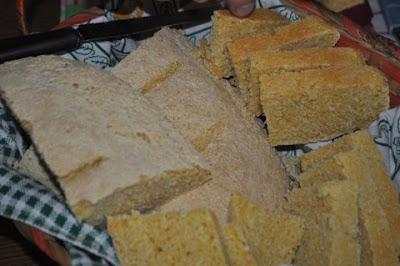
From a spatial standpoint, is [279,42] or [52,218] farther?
[279,42]

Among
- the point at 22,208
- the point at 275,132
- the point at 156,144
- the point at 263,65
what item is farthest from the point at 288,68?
the point at 22,208

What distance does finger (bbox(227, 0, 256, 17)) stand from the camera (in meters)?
1.59

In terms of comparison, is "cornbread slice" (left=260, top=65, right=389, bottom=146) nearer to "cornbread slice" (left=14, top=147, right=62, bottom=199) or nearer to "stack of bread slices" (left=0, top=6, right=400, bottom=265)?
"stack of bread slices" (left=0, top=6, right=400, bottom=265)

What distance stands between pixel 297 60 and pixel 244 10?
0.25 meters

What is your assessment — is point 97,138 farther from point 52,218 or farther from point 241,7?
point 241,7

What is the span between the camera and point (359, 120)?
1567 millimetres

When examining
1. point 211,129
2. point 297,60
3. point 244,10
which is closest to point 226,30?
point 244,10

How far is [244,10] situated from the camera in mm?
1603

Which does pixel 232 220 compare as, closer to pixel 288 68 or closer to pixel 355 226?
pixel 355 226

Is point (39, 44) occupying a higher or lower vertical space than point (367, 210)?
higher

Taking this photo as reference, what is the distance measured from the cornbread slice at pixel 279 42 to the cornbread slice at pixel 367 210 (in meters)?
0.34

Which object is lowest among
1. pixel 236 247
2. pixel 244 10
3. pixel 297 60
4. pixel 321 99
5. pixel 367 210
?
pixel 367 210

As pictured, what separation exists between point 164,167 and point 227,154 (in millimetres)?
240

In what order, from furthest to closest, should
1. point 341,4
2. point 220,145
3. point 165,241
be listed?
point 341,4 < point 220,145 < point 165,241
